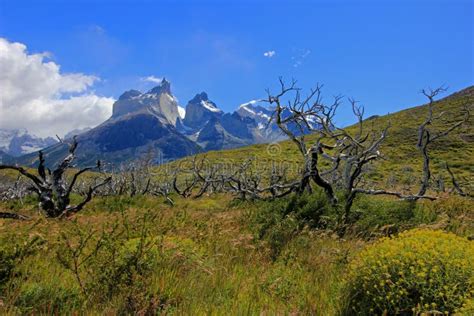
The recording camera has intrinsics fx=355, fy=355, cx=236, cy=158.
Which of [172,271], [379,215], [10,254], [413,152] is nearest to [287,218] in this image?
[379,215]

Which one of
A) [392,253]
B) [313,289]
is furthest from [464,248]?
[313,289]

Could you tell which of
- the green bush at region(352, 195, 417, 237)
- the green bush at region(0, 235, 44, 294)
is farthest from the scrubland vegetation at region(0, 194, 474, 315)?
the green bush at region(352, 195, 417, 237)

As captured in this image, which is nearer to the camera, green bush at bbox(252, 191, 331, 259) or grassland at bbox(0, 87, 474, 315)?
grassland at bbox(0, 87, 474, 315)

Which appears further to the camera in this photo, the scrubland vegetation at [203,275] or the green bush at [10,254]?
the green bush at [10,254]

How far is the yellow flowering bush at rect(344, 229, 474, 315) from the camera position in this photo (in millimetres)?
4055

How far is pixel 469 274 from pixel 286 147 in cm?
9070

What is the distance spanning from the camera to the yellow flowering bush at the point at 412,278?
13.3ft

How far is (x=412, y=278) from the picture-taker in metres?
4.24

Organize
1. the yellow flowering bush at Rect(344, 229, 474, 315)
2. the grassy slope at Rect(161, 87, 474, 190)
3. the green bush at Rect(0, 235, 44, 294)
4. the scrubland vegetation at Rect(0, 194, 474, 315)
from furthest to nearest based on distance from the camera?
1. the grassy slope at Rect(161, 87, 474, 190)
2. the green bush at Rect(0, 235, 44, 294)
3. the scrubland vegetation at Rect(0, 194, 474, 315)
4. the yellow flowering bush at Rect(344, 229, 474, 315)

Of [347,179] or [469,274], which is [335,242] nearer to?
[469,274]

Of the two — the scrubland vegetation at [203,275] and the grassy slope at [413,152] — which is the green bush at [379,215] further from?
the grassy slope at [413,152]

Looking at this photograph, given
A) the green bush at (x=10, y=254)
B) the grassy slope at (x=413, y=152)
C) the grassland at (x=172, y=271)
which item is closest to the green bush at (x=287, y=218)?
the grassland at (x=172, y=271)

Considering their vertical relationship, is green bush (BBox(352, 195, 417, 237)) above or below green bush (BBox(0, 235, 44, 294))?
below

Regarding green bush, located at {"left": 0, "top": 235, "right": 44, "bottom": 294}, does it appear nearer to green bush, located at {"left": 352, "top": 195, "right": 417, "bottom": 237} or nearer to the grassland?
the grassland
